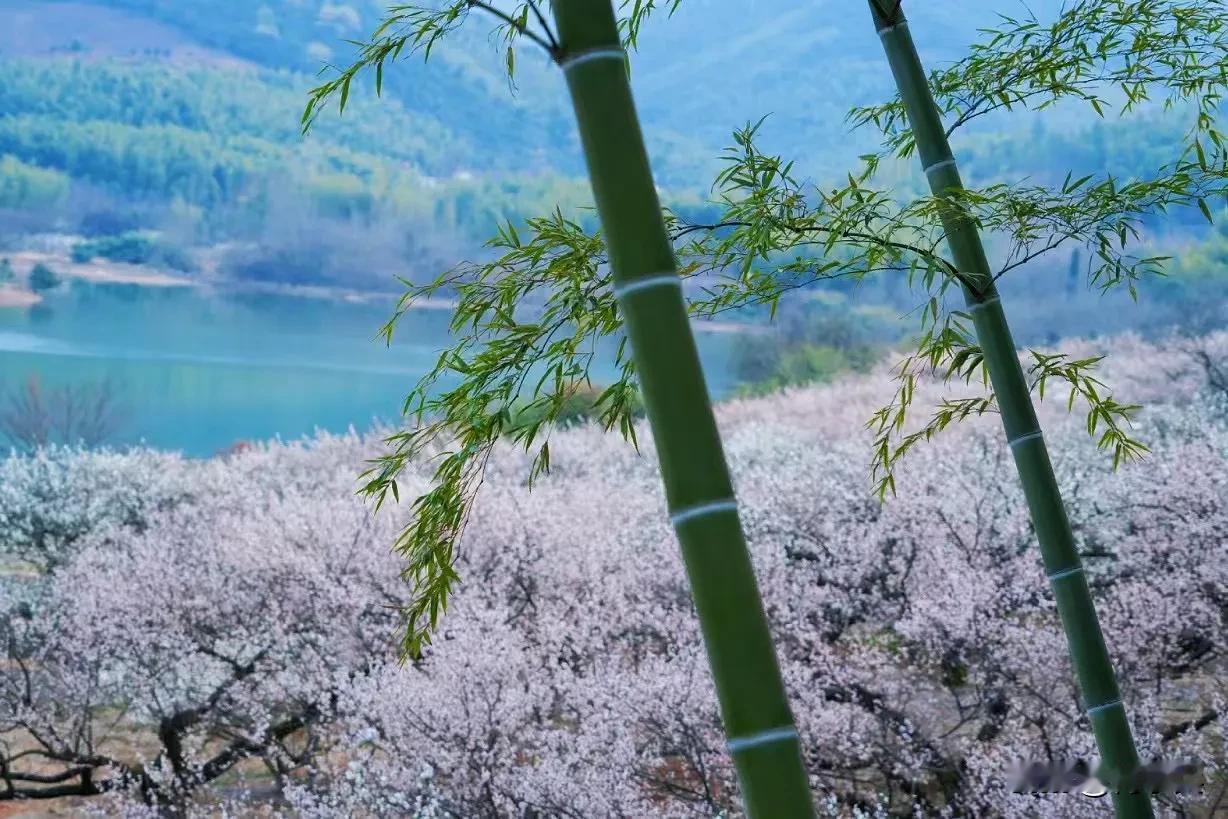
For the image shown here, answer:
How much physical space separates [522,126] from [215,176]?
16.7ft

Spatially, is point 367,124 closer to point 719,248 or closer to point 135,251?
point 135,251

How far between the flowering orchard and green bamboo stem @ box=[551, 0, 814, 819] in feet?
10.1

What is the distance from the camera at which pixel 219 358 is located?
1541 centimetres

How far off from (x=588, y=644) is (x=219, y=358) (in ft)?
34.1

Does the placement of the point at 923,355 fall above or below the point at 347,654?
above

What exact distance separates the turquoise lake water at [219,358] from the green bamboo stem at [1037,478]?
1200 cm

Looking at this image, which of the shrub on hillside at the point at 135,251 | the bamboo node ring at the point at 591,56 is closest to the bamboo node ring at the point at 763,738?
the bamboo node ring at the point at 591,56

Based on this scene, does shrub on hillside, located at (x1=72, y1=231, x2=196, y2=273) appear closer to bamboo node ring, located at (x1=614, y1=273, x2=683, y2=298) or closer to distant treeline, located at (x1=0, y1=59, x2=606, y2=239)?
distant treeline, located at (x1=0, y1=59, x2=606, y2=239)

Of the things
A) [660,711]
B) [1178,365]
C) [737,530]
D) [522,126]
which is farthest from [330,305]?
[737,530]

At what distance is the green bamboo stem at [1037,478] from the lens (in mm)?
2736

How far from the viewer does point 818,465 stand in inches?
364

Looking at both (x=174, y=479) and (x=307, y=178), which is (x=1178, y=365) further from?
(x=307, y=178)

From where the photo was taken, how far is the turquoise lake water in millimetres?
14297

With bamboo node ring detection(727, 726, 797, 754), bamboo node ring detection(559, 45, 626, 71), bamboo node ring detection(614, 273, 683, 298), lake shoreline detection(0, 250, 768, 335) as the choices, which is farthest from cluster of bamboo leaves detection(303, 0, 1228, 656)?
lake shoreline detection(0, 250, 768, 335)
